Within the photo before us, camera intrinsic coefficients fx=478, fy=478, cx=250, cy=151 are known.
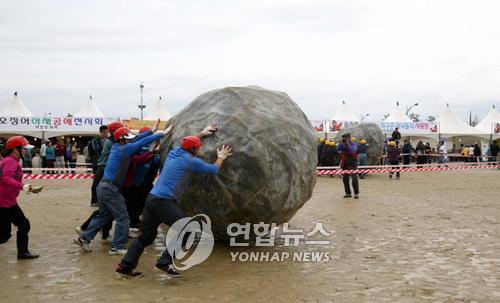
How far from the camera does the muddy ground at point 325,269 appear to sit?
4.73 m

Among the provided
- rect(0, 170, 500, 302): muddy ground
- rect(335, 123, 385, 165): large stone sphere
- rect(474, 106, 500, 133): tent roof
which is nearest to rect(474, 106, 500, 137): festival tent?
rect(474, 106, 500, 133): tent roof

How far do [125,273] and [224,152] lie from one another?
5.77 feet

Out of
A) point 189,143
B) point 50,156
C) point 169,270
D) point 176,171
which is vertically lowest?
Answer: point 169,270

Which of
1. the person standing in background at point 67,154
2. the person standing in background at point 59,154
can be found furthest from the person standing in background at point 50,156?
the person standing in background at point 67,154

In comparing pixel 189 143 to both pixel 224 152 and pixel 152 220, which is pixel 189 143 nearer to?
pixel 224 152

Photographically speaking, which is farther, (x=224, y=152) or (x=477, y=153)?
(x=477, y=153)

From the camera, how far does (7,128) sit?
23.8m

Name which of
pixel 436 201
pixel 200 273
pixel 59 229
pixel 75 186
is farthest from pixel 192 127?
pixel 75 186

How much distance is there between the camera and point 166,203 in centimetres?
518

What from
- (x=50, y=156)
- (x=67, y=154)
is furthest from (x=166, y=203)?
(x=67, y=154)

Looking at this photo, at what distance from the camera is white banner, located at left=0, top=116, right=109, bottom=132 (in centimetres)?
2392

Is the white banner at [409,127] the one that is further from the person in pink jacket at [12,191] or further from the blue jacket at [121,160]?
the person in pink jacket at [12,191]

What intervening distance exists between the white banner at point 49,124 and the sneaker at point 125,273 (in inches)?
821

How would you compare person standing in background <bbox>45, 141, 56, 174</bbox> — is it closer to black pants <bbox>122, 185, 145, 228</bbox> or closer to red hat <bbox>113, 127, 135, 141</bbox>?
black pants <bbox>122, 185, 145, 228</bbox>
